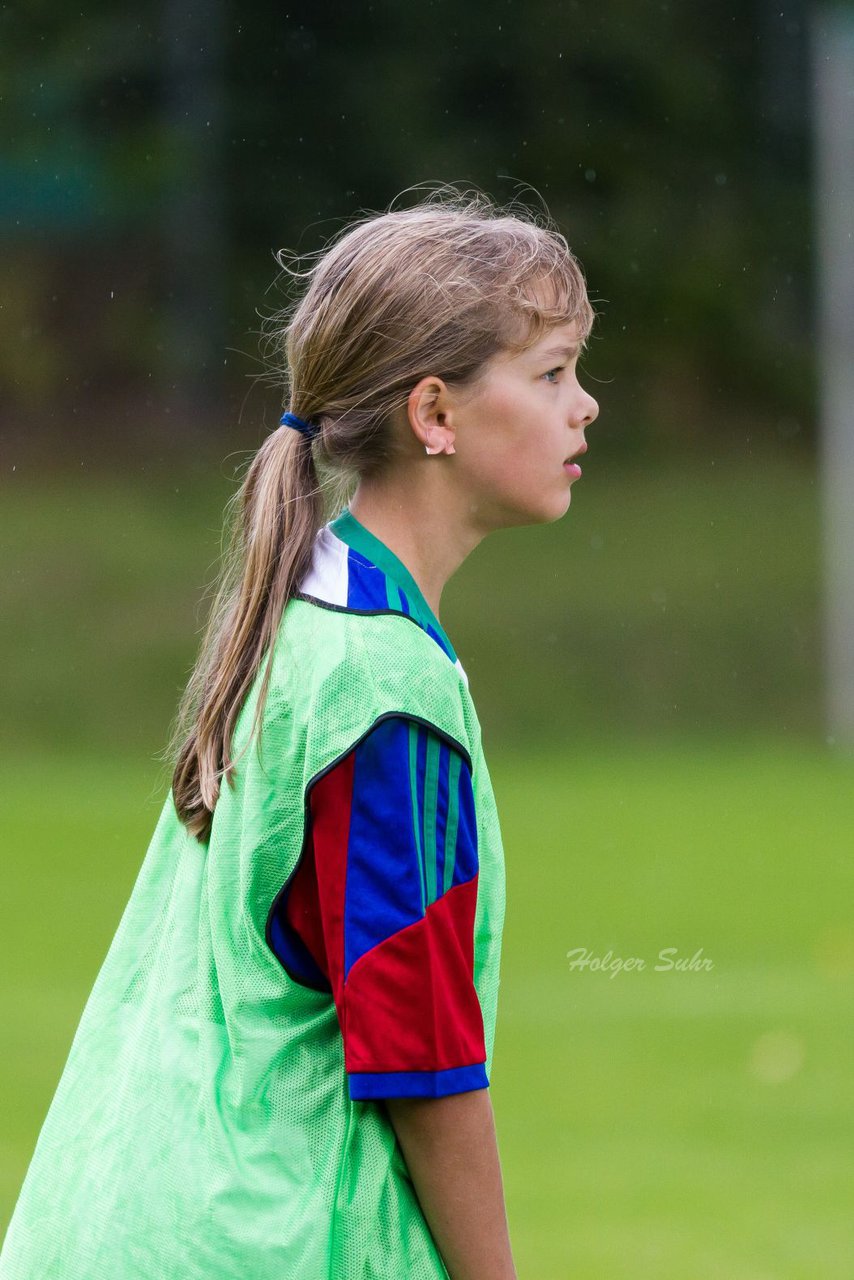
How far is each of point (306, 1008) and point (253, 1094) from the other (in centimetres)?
9

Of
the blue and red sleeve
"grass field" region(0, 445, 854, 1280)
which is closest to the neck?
the blue and red sleeve

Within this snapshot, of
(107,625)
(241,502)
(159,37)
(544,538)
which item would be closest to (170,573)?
(107,625)

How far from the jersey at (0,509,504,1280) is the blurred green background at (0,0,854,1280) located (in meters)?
3.17

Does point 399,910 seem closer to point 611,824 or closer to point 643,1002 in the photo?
A: point 643,1002

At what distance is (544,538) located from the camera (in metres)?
24.5

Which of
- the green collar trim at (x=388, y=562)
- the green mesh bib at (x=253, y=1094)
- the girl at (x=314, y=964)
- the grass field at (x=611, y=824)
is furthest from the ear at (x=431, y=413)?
the grass field at (x=611, y=824)

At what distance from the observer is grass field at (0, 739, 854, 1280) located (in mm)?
5258

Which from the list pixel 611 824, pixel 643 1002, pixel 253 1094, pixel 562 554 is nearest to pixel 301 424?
pixel 253 1094

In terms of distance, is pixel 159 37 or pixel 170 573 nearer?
pixel 170 573

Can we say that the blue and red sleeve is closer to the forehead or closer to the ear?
the ear

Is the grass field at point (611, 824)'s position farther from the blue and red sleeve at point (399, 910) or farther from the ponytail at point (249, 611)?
the blue and red sleeve at point (399, 910)

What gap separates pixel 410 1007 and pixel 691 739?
624 inches

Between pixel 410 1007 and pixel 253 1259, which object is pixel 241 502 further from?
pixel 253 1259

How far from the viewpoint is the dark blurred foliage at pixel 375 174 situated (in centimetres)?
2786
